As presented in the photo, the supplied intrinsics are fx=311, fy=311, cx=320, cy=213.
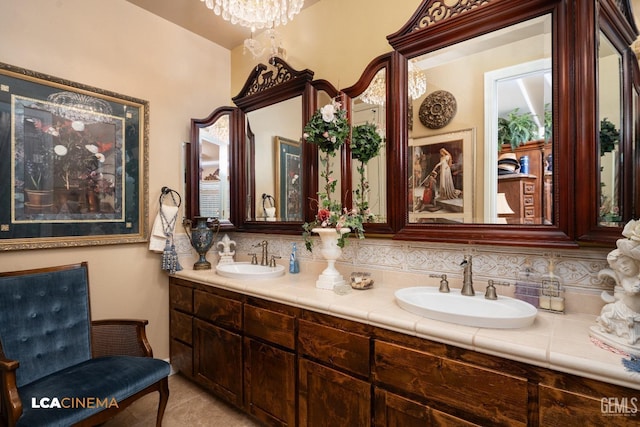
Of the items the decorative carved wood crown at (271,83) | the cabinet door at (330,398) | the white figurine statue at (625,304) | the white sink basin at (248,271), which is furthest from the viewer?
the decorative carved wood crown at (271,83)

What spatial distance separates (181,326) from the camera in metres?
2.48

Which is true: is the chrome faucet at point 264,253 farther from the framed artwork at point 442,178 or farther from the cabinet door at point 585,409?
the cabinet door at point 585,409

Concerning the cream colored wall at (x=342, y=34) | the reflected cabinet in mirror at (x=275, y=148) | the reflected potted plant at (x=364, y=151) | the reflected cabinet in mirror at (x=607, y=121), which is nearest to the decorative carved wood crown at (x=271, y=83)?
the reflected cabinet in mirror at (x=275, y=148)

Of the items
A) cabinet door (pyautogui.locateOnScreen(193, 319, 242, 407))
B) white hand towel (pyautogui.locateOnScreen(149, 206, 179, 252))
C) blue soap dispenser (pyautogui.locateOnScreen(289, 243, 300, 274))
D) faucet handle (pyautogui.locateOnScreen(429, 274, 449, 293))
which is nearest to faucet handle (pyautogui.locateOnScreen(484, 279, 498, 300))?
faucet handle (pyautogui.locateOnScreen(429, 274, 449, 293))

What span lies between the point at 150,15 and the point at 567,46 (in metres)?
2.89

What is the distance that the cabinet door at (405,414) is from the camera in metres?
1.17

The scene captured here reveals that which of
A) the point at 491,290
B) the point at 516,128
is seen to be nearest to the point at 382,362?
the point at 491,290

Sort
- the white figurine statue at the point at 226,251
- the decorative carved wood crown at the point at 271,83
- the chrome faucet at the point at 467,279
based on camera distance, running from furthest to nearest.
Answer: the white figurine statue at the point at 226,251 → the decorative carved wood crown at the point at 271,83 → the chrome faucet at the point at 467,279

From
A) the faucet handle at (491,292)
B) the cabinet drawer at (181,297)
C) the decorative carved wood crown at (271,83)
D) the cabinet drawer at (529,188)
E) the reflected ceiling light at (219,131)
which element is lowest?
the cabinet drawer at (181,297)

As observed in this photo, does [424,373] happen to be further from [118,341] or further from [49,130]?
[49,130]

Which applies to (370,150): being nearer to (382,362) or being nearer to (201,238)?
(382,362)

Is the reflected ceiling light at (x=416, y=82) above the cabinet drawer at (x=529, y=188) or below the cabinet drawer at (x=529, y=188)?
above

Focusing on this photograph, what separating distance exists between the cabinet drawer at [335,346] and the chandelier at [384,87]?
1.37m

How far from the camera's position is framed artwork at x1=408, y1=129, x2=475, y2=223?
1.64 m
